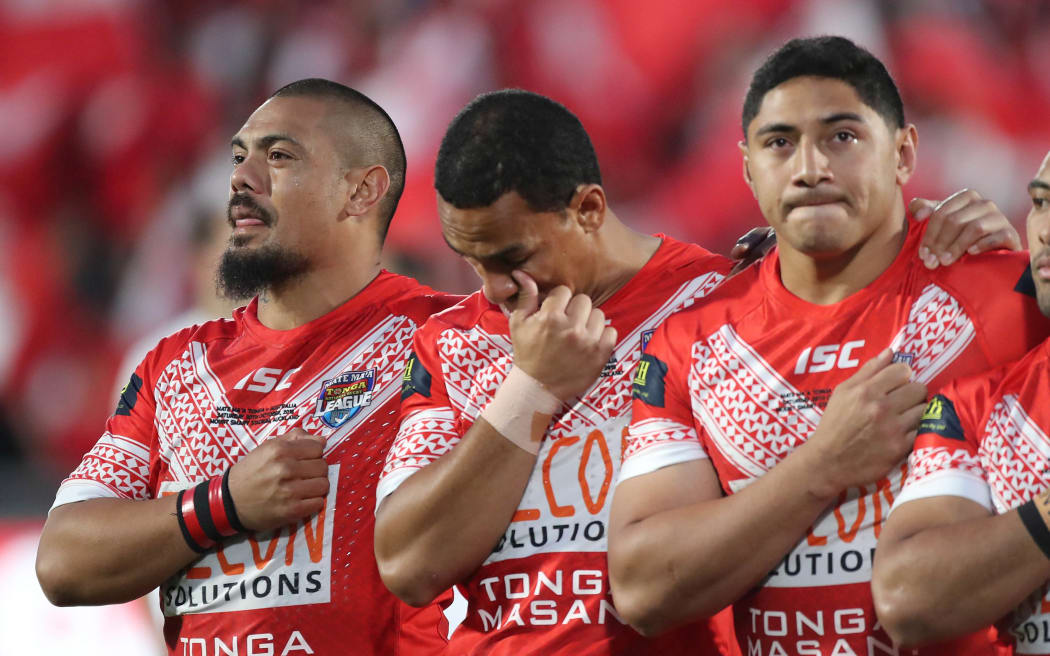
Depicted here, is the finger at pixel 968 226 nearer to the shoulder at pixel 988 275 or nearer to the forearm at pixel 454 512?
the shoulder at pixel 988 275

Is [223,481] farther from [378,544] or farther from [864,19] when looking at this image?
[864,19]

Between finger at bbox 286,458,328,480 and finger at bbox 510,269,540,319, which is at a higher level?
finger at bbox 510,269,540,319

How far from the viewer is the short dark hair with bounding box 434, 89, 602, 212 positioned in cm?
256

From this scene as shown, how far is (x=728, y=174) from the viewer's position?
18.4 feet

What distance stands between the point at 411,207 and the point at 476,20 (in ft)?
3.32

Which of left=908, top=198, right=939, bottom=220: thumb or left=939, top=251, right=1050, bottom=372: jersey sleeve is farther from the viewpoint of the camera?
left=908, top=198, right=939, bottom=220: thumb

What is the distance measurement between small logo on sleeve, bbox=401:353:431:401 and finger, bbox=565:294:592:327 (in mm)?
382

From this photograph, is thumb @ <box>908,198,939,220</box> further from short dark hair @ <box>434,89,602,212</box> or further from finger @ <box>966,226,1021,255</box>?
short dark hair @ <box>434,89,602,212</box>

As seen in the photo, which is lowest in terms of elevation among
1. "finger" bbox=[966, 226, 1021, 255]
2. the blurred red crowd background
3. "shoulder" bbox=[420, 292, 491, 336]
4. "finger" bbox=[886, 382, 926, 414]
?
"finger" bbox=[886, 382, 926, 414]

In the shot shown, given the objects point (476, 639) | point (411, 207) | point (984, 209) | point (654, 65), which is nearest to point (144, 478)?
point (476, 639)

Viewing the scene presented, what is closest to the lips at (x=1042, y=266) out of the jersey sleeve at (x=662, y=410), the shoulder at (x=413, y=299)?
the jersey sleeve at (x=662, y=410)

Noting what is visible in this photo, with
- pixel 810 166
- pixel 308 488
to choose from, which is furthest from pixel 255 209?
pixel 810 166

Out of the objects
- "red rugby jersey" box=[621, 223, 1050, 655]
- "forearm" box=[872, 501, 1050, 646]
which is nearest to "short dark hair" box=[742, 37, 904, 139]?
"red rugby jersey" box=[621, 223, 1050, 655]

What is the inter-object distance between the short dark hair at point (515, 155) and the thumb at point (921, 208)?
66 cm
